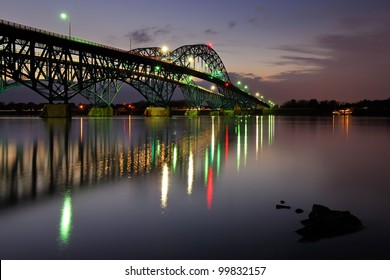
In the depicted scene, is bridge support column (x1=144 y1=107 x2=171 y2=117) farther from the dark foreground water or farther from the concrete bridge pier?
the dark foreground water

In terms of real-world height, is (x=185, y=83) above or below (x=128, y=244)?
above

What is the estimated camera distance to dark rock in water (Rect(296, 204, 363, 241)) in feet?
21.2

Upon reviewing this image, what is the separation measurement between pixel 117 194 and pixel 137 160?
6.70 meters

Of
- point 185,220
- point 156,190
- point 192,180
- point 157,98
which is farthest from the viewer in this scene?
point 157,98

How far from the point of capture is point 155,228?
6.65m

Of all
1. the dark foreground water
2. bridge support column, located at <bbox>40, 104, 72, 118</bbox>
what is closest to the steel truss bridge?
bridge support column, located at <bbox>40, 104, 72, 118</bbox>

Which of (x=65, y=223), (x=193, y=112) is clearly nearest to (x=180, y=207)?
(x=65, y=223)

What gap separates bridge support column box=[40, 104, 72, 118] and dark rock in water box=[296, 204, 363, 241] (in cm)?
7023

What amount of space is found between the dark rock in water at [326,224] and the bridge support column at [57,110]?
230ft

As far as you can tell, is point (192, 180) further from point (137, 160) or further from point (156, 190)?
point (137, 160)

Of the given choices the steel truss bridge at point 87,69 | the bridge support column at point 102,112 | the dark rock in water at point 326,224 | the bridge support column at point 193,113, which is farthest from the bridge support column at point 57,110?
the bridge support column at point 193,113

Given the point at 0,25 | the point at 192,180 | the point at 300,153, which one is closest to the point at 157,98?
the point at 0,25

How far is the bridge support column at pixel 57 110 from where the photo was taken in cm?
7269

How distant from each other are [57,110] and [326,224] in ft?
238
